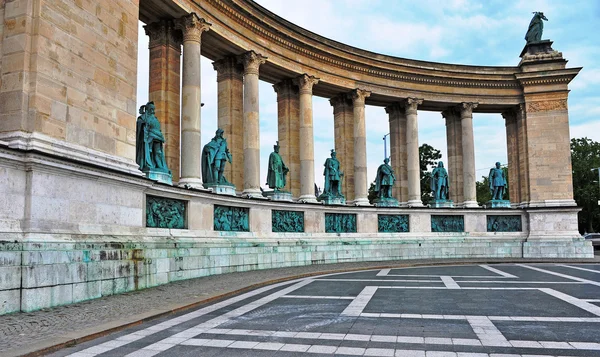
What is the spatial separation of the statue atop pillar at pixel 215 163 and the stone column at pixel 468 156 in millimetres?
21813

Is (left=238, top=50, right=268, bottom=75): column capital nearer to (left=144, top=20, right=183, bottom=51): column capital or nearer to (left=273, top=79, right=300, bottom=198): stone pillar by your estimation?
(left=144, top=20, right=183, bottom=51): column capital

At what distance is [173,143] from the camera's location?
1041 inches

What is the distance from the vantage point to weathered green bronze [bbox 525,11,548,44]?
139ft

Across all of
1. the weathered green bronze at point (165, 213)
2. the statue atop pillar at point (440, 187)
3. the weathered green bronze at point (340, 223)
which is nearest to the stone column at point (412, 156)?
the statue atop pillar at point (440, 187)

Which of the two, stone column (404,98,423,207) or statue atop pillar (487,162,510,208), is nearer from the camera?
stone column (404,98,423,207)

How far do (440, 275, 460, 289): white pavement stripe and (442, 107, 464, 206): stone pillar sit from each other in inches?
842

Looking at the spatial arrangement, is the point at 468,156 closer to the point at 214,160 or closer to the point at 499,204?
the point at 499,204

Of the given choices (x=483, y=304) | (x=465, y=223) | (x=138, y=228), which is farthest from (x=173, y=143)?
(x=465, y=223)

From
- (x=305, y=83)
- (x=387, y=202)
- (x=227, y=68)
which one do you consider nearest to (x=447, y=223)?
(x=387, y=202)

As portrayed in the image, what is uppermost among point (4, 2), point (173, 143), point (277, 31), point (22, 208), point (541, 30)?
point (541, 30)

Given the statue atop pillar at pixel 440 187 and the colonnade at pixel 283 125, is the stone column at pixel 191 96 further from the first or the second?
the statue atop pillar at pixel 440 187

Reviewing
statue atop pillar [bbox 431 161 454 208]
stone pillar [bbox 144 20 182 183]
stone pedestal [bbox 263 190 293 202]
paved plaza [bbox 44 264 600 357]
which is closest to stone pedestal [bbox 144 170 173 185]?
stone pillar [bbox 144 20 182 183]

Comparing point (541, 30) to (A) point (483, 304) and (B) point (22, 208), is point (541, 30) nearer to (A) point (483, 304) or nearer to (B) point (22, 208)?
(A) point (483, 304)

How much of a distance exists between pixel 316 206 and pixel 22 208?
20305mm
